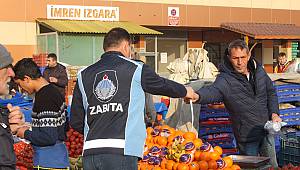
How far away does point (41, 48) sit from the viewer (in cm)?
2125

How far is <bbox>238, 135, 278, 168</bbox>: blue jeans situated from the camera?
19.6ft

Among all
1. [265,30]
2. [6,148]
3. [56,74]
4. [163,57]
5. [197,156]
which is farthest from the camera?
[163,57]

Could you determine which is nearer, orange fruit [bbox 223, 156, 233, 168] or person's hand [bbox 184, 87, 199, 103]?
person's hand [bbox 184, 87, 199, 103]

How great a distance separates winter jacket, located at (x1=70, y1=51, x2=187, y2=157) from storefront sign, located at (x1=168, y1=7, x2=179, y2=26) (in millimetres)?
19900

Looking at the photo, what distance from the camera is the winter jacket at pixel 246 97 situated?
5.82m

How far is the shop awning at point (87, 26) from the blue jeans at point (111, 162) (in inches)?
614

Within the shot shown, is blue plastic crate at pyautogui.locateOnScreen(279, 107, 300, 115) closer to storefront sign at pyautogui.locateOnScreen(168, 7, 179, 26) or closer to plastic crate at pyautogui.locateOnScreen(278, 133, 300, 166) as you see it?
plastic crate at pyautogui.locateOnScreen(278, 133, 300, 166)

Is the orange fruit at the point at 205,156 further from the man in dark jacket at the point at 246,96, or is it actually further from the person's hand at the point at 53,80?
the person's hand at the point at 53,80

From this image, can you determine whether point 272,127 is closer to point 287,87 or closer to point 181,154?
point 181,154

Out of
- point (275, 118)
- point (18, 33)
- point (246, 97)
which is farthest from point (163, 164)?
point (18, 33)

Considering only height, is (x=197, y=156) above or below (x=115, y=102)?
below

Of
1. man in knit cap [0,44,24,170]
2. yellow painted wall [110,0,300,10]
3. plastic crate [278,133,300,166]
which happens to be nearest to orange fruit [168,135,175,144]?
plastic crate [278,133,300,166]

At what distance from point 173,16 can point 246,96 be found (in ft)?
61.0

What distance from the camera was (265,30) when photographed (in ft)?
82.2
